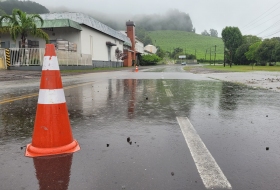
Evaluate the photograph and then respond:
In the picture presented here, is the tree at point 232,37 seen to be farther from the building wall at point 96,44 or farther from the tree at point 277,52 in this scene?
the building wall at point 96,44

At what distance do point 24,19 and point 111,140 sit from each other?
25868 mm

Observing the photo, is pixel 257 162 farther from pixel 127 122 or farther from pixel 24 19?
pixel 24 19

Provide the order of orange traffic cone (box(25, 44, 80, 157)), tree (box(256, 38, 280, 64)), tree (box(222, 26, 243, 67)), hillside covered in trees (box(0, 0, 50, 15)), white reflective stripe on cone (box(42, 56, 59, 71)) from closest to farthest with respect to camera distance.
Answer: orange traffic cone (box(25, 44, 80, 157))
white reflective stripe on cone (box(42, 56, 59, 71))
tree (box(256, 38, 280, 64))
tree (box(222, 26, 243, 67))
hillside covered in trees (box(0, 0, 50, 15))

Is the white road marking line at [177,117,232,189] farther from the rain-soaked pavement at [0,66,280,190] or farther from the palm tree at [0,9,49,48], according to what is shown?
the palm tree at [0,9,49,48]

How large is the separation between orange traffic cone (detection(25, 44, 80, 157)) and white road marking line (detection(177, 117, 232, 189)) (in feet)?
4.54

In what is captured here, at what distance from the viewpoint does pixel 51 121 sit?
3256 millimetres

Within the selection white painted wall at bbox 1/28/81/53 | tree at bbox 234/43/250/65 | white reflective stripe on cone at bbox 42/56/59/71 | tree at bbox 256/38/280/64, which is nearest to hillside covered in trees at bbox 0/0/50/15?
tree at bbox 234/43/250/65

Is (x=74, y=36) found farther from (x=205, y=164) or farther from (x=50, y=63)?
(x=205, y=164)

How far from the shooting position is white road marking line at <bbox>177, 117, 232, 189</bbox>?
2305 mm

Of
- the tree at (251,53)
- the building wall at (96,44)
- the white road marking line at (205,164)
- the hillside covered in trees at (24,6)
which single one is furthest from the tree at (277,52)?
the hillside covered in trees at (24,6)

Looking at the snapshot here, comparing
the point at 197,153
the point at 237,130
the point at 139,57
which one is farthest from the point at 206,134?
the point at 139,57

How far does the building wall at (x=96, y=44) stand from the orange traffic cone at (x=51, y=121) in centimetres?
3662

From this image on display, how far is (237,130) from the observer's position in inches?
163

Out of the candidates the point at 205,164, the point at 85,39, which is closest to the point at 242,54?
the point at 85,39
